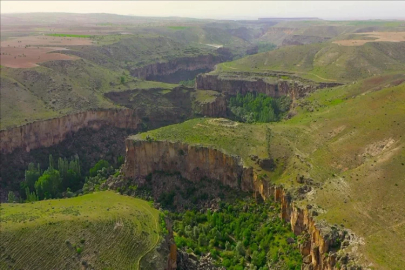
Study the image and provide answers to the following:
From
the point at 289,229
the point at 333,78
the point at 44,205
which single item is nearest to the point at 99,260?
the point at 44,205

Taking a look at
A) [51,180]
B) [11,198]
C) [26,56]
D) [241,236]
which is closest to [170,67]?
[26,56]

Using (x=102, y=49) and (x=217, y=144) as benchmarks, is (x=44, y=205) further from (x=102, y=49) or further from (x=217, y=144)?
(x=102, y=49)

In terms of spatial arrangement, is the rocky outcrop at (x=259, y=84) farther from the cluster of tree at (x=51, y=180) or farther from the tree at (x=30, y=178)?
the tree at (x=30, y=178)

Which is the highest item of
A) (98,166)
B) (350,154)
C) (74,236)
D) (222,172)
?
(350,154)

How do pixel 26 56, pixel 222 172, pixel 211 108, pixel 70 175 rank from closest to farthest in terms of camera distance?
pixel 222 172 → pixel 70 175 → pixel 211 108 → pixel 26 56

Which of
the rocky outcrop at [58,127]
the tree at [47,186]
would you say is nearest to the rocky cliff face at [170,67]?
the rocky outcrop at [58,127]

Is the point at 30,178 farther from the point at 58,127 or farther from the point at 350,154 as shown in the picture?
the point at 350,154
